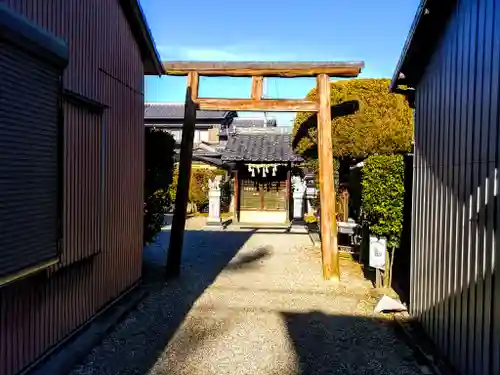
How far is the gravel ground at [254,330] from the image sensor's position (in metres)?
5.25

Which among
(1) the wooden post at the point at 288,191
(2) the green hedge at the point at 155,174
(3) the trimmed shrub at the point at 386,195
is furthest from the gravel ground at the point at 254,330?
(1) the wooden post at the point at 288,191

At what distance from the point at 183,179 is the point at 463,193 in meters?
6.34

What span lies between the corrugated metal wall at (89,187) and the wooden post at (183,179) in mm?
1332

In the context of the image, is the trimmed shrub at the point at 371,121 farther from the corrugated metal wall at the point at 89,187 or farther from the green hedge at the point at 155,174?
the corrugated metal wall at the point at 89,187

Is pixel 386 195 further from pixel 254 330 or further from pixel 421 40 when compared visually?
pixel 254 330

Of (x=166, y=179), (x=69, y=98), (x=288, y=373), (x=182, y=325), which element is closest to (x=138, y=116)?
(x=166, y=179)

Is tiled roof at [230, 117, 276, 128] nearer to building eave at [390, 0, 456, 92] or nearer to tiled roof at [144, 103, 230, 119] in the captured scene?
tiled roof at [144, 103, 230, 119]

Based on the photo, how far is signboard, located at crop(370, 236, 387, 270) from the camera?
8328mm

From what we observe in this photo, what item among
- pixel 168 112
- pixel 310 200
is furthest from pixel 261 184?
pixel 168 112

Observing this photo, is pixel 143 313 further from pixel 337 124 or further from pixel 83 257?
pixel 337 124

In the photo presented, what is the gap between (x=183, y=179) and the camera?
10125 mm

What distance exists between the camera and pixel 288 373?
16.6 ft

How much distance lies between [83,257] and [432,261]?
166 inches

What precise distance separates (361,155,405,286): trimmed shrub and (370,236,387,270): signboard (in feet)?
0.29
